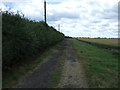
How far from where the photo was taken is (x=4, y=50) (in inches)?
277

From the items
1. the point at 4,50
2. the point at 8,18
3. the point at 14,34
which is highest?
the point at 8,18

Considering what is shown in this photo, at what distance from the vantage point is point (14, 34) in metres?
8.43

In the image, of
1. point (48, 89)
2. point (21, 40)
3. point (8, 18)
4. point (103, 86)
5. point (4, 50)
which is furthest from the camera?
point (21, 40)

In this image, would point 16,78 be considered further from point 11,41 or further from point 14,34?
point 14,34

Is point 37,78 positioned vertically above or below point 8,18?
below

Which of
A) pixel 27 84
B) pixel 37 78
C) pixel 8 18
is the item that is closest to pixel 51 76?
pixel 37 78

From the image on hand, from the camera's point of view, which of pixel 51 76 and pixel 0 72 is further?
pixel 51 76

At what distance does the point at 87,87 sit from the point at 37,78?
2352 mm

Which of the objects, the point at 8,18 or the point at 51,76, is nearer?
the point at 51,76

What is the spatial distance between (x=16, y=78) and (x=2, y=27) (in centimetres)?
236

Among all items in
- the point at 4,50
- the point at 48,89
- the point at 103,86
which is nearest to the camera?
the point at 48,89

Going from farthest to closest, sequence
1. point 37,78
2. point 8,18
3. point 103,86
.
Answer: point 8,18 < point 37,78 < point 103,86

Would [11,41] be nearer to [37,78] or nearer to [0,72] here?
[0,72]

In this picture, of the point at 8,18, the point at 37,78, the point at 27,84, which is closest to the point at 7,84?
the point at 27,84
